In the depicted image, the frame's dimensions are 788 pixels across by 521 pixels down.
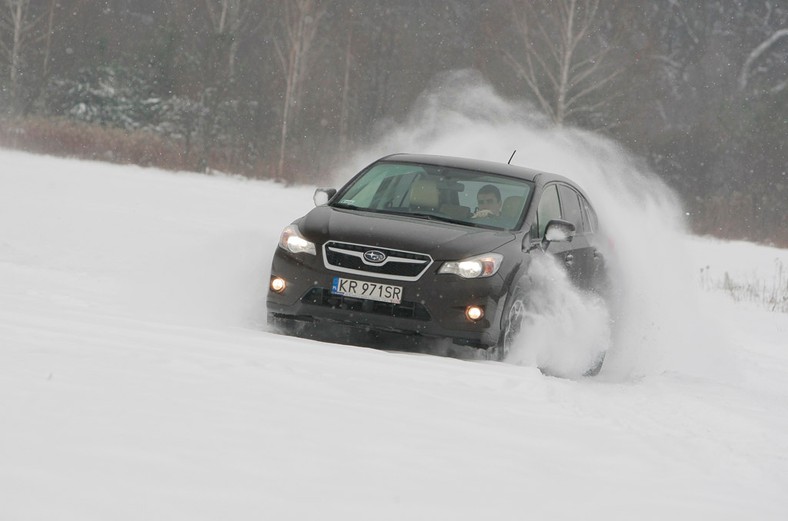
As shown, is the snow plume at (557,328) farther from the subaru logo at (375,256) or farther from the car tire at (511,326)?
the subaru logo at (375,256)

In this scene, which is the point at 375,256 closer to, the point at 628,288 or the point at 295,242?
the point at 295,242

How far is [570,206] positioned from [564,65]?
27.7 metres

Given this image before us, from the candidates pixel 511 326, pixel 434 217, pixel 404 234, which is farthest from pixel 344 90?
pixel 511 326

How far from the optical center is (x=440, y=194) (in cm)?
894

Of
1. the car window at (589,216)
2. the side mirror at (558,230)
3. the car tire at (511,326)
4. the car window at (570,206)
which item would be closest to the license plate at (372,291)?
the car tire at (511,326)

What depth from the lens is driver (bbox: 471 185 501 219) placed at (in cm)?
875

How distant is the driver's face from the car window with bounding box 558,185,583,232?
935mm

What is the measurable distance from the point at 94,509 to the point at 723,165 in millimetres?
40296

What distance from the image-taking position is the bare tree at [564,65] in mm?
36781

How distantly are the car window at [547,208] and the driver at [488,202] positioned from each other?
0.32 m

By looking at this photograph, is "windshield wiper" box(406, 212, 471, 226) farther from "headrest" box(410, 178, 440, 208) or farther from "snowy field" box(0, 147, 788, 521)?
"snowy field" box(0, 147, 788, 521)

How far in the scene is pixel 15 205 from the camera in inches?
648

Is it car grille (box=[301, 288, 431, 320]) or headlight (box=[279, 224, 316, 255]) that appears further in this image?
headlight (box=[279, 224, 316, 255])

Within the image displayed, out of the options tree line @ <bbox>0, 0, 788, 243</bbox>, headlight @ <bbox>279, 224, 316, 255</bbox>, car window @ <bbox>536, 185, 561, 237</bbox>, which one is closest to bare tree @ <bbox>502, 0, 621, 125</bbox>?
tree line @ <bbox>0, 0, 788, 243</bbox>
